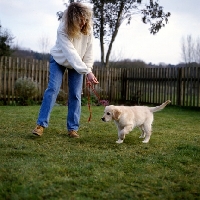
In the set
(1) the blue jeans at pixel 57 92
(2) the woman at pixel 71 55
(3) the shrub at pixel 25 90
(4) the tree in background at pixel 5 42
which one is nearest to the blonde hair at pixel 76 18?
(2) the woman at pixel 71 55

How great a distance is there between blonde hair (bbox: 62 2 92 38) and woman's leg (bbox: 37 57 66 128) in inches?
19.5

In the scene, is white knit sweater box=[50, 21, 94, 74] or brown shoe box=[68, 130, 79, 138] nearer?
white knit sweater box=[50, 21, 94, 74]

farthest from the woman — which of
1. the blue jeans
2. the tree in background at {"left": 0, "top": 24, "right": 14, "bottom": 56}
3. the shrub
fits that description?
the tree in background at {"left": 0, "top": 24, "right": 14, "bottom": 56}

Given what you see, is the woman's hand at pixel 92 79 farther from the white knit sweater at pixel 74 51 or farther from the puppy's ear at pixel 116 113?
the puppy's ear at pixel 116 113

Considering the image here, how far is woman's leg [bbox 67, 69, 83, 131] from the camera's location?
15.3 feet

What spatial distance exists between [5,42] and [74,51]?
20592 mm

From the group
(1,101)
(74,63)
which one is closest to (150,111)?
(74,63)

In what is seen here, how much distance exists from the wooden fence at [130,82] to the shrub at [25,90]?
187mm

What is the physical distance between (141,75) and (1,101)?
17.6ft

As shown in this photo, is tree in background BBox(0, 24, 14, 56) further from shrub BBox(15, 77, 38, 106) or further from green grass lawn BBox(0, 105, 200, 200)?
green grass lawn BBox(0, 105, 200, 200)

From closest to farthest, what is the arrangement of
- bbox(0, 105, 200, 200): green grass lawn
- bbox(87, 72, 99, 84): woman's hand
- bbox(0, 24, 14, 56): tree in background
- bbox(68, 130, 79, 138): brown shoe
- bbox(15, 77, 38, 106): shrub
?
1. bbox(0, 105, 200, 200): green grass lawn
2. bbox(87, 72, 99, 84): woman's hand
3. bbox(68, 130, 79, 138): brown shoe
4. bbox(15, 77, 38, 106): shrub
5. bbox(0, 24, 14, 56): tree in background

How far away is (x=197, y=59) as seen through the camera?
22656 mm

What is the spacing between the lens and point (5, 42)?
23.6 meters

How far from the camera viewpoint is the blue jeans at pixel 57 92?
4.40 m
